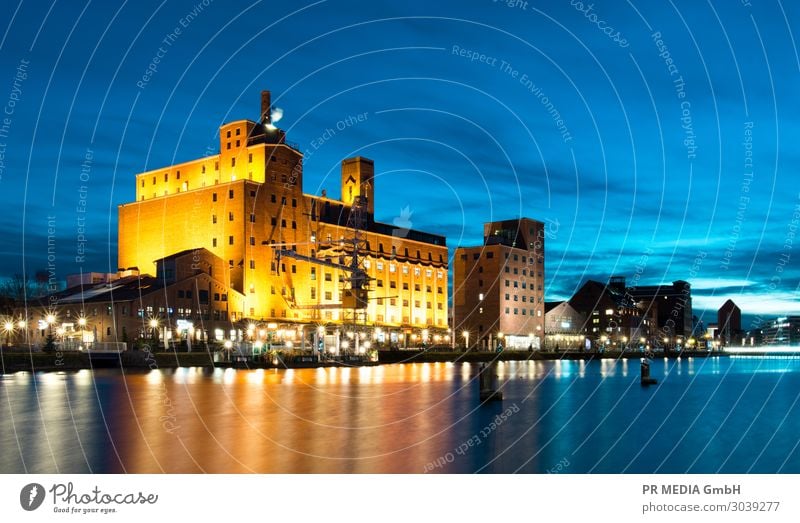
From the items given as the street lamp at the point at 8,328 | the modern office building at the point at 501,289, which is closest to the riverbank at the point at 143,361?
the street lamp at the point at 8,328

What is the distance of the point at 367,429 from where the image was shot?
27266mm

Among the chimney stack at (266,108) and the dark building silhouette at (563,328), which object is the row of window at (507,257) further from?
the chimney stack at (266,108)

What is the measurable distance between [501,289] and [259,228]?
141 ft

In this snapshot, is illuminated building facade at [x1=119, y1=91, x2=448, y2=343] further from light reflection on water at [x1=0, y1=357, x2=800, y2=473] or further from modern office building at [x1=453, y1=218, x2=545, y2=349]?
light reflection on water at [x1=0, y1=357, x2=800, y2=473]

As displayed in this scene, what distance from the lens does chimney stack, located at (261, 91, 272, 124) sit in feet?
323

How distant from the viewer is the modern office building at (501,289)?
389 feet

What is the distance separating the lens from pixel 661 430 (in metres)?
30.2

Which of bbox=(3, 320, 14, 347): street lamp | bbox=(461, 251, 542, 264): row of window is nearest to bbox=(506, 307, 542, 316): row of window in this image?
bbox=(461, 251, 542, 264): row of window

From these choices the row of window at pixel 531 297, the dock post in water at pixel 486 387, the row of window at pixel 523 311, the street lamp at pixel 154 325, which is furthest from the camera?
the row of window at pixel 523 311

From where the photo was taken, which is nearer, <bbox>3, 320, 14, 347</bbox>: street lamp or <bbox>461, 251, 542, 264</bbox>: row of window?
<bbox>3, 320, 14, 347</bbox>: street lamp

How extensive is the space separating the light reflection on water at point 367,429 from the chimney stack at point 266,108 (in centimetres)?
5641

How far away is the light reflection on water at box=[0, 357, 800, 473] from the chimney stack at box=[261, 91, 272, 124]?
5641 centimetres

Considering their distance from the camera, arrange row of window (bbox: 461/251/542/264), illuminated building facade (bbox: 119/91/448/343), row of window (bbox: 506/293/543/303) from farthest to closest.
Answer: row of window (bbox: 506/293/543/303) → row of window (bbox: 461/251/542/264) → illuminated building facade (bbox: 119/91/448/343)

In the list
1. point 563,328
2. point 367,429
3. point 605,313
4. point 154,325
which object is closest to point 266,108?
point 154,325
